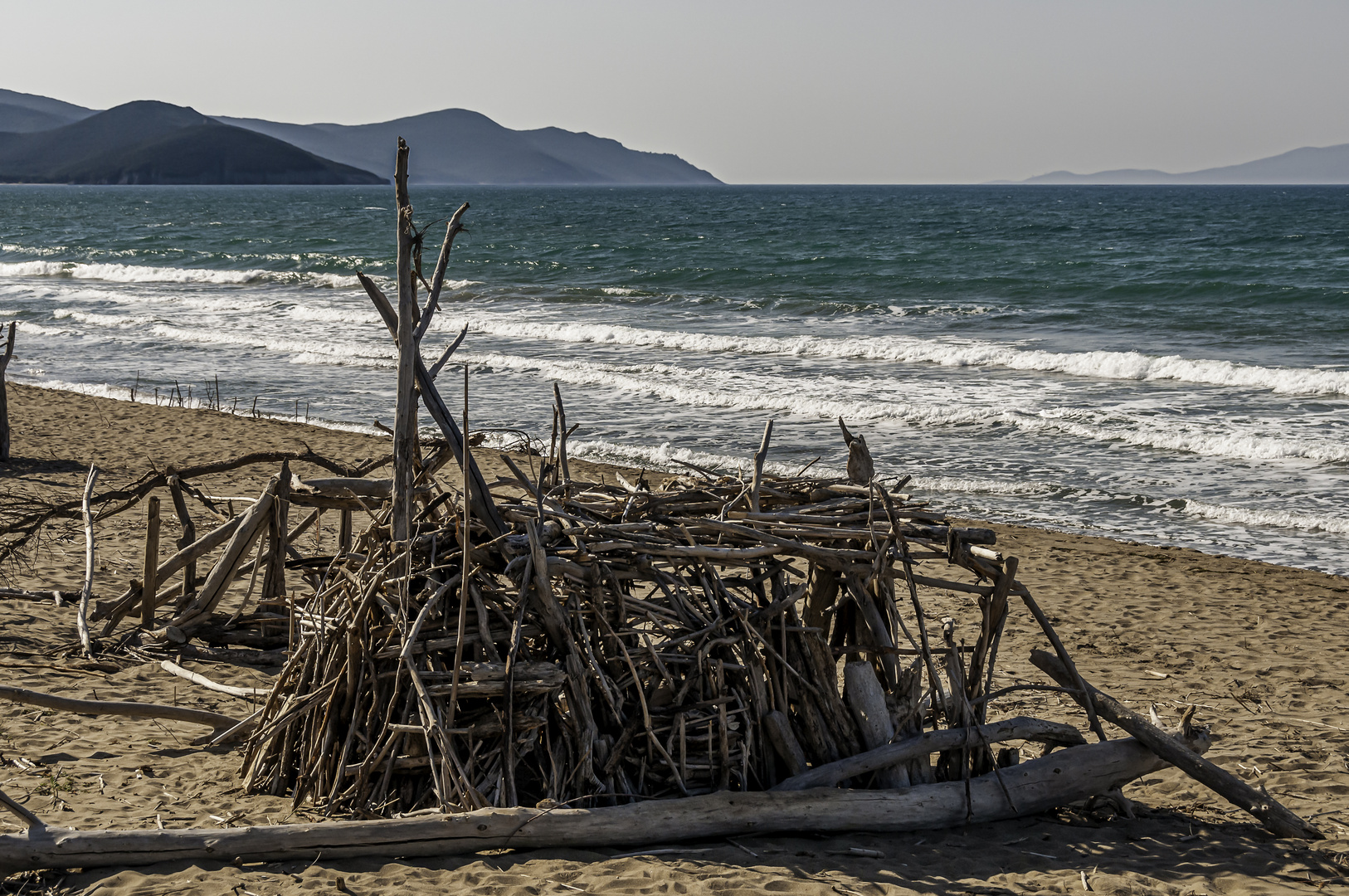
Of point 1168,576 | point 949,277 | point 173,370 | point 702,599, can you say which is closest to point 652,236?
point 949,277

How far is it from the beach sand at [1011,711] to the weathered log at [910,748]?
0.23 metres

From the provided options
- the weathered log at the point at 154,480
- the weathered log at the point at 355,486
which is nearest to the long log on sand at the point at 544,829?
the weathered log at the point at 355,486

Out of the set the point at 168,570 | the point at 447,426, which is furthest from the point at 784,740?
the point at 168,570

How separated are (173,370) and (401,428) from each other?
17.2 m

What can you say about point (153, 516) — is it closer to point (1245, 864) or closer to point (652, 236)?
point (1245, 864)

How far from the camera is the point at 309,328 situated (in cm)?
2536

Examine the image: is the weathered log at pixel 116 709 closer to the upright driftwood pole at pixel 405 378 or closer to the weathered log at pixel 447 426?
the upright driftwood pole at pixel 405 378

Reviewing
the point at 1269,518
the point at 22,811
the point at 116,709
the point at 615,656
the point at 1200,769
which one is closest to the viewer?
the point at 22,811

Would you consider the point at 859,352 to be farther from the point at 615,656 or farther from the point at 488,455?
the point at 615,656

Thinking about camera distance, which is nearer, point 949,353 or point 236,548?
point 236,548

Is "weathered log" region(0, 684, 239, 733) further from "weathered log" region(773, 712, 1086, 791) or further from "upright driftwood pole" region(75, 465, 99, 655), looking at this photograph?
"weathered log" region(773, 712, 1086, 791)

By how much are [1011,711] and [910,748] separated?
6.25 ft

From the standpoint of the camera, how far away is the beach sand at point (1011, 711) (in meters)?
3.99

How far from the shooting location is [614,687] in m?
4.26
